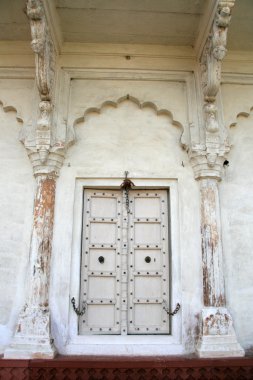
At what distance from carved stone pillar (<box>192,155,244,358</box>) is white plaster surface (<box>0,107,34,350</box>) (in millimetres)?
2014

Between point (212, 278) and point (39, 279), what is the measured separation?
189 centimetres

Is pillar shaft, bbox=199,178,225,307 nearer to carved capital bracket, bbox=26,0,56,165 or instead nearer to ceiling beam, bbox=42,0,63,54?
carved capital bracket, bbox=26,0,56,165

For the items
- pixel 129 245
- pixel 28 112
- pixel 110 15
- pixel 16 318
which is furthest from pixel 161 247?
pixel 110 15

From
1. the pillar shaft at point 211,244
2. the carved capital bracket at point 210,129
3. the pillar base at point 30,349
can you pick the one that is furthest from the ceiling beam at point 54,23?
the pillar base at point 30,349

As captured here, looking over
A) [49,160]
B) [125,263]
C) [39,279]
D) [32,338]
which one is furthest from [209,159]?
[32,338]

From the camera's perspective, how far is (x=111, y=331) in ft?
14.2

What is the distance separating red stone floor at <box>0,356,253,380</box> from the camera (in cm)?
374

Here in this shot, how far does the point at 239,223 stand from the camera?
4621 millimetres

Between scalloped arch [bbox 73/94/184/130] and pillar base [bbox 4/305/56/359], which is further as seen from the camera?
scalloped arch [bbox 73/94/184/130]

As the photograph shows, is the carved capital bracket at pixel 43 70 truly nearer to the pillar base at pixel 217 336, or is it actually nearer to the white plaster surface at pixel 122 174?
the white plaster surface at pixel 122 174

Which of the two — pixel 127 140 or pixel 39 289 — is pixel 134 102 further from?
pixel 39 289

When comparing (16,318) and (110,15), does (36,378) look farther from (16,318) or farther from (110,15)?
(110,15)

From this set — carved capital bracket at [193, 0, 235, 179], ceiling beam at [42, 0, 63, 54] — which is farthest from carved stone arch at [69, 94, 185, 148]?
ceiling beam at [42, 0, 63, 54]

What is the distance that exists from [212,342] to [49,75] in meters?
3.43
